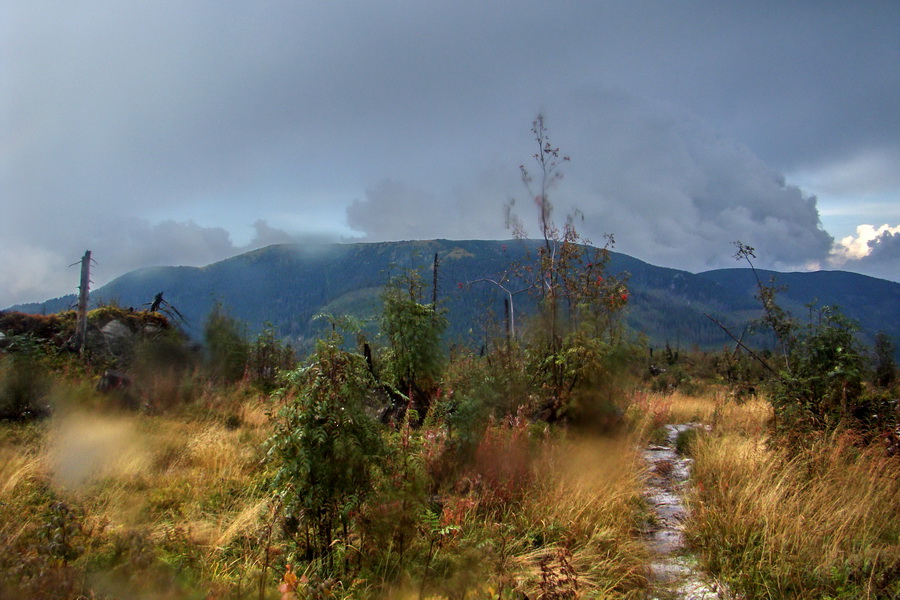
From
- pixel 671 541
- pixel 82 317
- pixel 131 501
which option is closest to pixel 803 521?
pixel 671 541

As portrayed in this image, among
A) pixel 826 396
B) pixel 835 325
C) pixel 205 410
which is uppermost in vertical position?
pixel 835 325

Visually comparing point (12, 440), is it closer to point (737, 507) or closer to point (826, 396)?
point (737, 507)

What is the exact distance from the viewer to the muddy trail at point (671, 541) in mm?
3822

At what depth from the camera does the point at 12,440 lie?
695 centimetres

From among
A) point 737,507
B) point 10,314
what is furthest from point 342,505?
point 10,314

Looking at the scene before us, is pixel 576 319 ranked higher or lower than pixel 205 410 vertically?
higher

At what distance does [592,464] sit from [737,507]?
1860 millimetres

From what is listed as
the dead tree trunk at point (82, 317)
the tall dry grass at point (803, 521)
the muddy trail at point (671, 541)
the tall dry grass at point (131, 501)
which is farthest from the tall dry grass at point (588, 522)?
the dead tree trunk at point (82, 317)

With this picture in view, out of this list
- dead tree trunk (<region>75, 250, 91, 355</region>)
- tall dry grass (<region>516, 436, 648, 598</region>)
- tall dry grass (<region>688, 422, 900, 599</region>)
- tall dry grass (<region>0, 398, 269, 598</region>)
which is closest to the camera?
tall dry grass (<region>0, 398, 269, 598</region>)

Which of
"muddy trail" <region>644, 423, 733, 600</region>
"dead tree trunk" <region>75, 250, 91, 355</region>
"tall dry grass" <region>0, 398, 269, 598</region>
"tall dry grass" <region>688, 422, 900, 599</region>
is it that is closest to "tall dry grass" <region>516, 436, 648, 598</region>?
"muddy trail" <region>644, 423, 733, 600</region>

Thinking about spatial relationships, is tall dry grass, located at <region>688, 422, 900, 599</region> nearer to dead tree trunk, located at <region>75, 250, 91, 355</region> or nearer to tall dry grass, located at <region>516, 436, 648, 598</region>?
tall dry grass, located at <region>516, 436, 648, 598</region>

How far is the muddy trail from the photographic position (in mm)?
3822

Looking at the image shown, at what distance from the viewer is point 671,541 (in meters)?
4.78

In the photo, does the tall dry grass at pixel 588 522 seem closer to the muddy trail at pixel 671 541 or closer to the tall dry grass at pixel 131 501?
the muddy trail at pixel 671 541
